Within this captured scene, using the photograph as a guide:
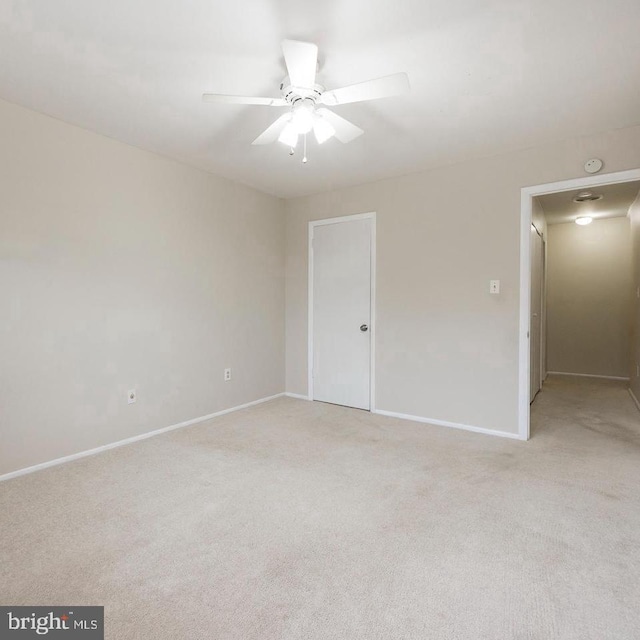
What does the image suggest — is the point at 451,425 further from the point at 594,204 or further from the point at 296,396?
the point at 594,204

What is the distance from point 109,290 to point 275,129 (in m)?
1.83

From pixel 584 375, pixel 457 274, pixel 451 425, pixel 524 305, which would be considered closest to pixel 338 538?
pixel 451 425

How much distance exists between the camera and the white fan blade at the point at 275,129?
227 centimetres

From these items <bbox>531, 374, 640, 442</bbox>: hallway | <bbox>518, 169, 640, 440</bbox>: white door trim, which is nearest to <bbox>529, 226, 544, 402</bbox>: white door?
<bbox>531, 374, 640, 442</bbox>: hallway

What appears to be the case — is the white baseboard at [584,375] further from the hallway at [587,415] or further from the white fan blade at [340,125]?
the white fan blade at [340,125]

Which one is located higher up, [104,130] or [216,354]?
[104,130]

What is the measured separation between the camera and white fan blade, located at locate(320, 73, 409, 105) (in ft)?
5.97

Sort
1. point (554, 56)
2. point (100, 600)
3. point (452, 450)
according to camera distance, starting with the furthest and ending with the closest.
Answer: point (452, 450)
point (554, 56)
point (100, 600)

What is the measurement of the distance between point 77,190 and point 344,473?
2.82 meters

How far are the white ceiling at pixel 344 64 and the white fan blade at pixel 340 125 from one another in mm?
197

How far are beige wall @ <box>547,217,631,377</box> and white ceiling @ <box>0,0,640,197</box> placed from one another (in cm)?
380

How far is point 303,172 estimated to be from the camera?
152 inches

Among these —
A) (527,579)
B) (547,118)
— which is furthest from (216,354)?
(547,118)

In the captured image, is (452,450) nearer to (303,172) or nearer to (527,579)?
(527,579)
